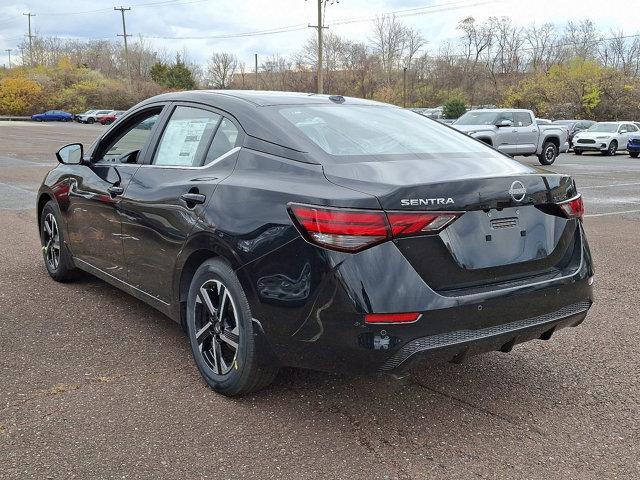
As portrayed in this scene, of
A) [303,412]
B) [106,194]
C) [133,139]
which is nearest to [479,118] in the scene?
[133,139]

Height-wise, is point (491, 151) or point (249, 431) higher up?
point (491, 151)

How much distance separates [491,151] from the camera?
149 inches

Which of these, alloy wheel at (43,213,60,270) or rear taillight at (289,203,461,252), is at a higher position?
rear taillight at (289,203,461,252)

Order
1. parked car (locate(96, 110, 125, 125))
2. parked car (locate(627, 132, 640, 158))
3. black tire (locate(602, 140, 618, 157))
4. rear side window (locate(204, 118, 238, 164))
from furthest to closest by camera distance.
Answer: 1. parked car (locate(96, 110, 125, 125))
2. black tire (locate(602, 140, 618, 157))
3. parked car (locate(627, 132, 640, 158))
4. rear side window (locate(204, 118, 238, 164))

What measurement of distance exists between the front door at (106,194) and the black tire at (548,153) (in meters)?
19.7

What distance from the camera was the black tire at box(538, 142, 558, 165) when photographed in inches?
872

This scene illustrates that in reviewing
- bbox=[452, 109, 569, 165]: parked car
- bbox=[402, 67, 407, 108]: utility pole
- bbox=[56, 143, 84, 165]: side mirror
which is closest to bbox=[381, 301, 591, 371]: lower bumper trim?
bbox=[56, 143, 84, 165]: side mirror

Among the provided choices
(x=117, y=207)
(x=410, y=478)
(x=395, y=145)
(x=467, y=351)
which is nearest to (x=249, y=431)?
(x=410, y=478)

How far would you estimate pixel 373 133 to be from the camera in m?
3.62

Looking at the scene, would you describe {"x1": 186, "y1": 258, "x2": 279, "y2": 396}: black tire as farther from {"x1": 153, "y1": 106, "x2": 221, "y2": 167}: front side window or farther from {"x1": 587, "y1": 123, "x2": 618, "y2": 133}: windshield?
{"x1": 587, "y1": 123, "x2": 618, "y2": 133}: windshield

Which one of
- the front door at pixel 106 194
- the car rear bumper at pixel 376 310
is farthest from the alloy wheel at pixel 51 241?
the car rear bumper at pixel 376 310

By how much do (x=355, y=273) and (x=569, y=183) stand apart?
4.62ft

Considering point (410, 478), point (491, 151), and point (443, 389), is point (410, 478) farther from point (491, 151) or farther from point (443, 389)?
point (491, 151)

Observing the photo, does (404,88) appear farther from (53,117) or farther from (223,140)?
(223,140)
